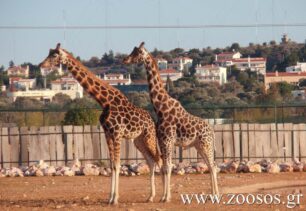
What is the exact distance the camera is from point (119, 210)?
68.6 feet

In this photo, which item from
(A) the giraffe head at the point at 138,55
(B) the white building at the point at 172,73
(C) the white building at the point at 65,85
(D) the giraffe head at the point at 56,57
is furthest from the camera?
(C) the white building at the point at 65,85

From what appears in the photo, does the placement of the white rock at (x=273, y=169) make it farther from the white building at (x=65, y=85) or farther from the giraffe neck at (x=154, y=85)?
the white building at (x=65, y=85)

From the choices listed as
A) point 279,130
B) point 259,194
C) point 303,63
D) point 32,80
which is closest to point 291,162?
point 279,130

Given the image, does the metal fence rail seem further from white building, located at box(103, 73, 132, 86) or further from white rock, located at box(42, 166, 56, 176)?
white building, located at box(103, 73, 132, 86)

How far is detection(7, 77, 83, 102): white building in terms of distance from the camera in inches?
3164

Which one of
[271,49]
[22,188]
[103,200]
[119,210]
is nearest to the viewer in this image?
[119,210]

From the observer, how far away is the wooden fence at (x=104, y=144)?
3219cm

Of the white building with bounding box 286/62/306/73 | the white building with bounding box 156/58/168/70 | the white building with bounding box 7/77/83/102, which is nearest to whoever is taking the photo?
the white building with bounding box 7/77/83/102

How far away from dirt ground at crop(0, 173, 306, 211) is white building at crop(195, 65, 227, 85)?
55161mm

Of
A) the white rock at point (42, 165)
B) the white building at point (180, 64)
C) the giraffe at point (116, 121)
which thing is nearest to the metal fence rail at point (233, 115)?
the white rock at point (42, 165)

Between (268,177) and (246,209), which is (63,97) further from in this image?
(246,209)

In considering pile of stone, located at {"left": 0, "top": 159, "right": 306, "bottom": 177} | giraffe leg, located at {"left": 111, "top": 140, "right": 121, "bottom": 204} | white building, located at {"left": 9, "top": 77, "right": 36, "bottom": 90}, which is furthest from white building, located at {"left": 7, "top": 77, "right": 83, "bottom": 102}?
giraffe leg, located at {"left": 111, "top": 140, "right": 121, "bottom": 204}

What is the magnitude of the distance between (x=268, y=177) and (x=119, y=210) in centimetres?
780

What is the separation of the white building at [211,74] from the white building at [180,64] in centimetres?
111
